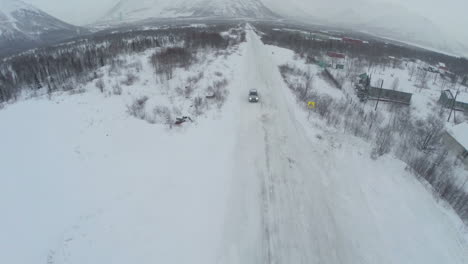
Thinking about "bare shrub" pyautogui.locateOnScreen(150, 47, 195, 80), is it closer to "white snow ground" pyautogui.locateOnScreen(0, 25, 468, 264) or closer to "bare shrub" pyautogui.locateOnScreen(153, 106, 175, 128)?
"bare shrub" pyautogui.locateOnScreen(153, 106, 175, 128)

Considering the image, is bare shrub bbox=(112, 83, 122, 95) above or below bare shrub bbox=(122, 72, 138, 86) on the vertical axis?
below

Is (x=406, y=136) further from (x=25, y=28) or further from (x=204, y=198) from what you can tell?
(x=25, y=28)

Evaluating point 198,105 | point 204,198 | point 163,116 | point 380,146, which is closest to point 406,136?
point 380,146

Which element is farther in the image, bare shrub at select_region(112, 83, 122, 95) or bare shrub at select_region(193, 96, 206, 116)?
bare shrub at select_region(112, 83, 122, 95)

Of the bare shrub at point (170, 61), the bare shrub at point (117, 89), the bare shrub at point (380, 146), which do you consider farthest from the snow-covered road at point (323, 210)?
the bare shrub at point (170, 61)

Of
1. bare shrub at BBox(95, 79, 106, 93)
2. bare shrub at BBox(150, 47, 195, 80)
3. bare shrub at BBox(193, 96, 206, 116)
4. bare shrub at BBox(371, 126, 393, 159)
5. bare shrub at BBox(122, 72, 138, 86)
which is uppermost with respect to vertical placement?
bare shrub at BBox(150, 47, 195, 80)

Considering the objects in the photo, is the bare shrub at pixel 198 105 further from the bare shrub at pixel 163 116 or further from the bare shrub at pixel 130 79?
the bare shrub at pixel 130 79

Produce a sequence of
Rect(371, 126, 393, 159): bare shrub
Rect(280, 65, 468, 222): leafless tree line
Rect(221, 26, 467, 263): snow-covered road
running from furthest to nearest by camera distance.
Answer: Rect(371, 126, 393, 159): bare shrub < Rect(280, 65, 468, 222): leafless tree line < Rect(221, 26, 467, 263): snow-covered road

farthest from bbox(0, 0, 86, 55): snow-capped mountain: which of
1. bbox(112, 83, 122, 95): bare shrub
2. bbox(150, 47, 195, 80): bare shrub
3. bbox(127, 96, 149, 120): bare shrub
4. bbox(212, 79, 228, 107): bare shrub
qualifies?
bbox(212, 79, 228, 107): bare shrub
